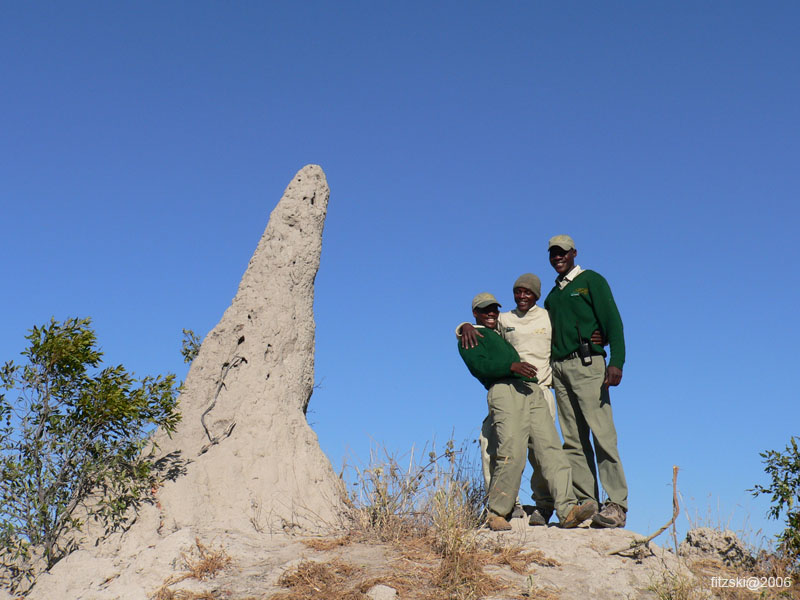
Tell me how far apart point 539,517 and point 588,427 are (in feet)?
Answer: 2.98

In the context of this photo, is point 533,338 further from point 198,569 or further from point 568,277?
point 198,569

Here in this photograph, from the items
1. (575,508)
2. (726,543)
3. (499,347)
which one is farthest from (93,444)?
(726,543)

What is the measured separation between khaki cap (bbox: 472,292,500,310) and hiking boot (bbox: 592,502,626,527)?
1.99m

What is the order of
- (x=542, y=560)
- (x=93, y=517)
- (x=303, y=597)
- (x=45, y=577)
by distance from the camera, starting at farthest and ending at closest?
(x=93, y=517) < (x=45, y=577) < (x=542, y=560) < (x=303, y=597)

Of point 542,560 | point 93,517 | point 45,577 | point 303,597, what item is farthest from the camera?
point 93,517

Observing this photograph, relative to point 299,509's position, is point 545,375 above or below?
above

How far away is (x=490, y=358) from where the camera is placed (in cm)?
622

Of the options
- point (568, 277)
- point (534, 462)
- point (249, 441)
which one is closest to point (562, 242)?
point (568, 277)

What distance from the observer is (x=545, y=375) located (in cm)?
659

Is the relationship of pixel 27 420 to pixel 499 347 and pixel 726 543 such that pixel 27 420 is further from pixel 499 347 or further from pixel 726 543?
pixel 726 543

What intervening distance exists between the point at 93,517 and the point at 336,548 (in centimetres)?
239

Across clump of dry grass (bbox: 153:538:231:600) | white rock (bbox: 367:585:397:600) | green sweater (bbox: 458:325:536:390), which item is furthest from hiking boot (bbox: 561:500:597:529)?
clump of dry grass (bbox: 153:538:231:600)

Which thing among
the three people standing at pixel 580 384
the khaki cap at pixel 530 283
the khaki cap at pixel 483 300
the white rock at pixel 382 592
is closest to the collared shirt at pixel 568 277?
the three people standing at pixel 580 384

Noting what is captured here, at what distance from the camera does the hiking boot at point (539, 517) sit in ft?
21.1
